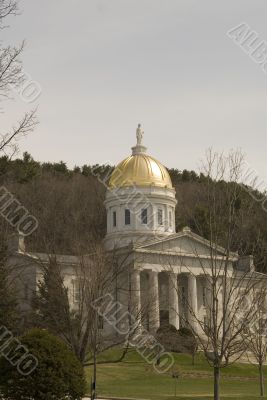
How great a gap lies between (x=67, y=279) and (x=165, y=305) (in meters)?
10.7

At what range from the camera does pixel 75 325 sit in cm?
2881

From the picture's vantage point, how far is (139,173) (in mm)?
69688

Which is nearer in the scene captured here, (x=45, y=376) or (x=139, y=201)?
(x=45, y=376)

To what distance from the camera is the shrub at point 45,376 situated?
18234mm

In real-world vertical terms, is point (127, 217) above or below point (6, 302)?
above

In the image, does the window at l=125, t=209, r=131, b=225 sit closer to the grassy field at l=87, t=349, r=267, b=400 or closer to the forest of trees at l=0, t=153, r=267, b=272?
the forest of trees at l=0, t=153, r=267, b=272

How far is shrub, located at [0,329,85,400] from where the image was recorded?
18.2 meters

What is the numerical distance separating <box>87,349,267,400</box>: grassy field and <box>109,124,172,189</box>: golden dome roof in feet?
69.0

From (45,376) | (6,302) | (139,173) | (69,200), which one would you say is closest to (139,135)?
(139,173)

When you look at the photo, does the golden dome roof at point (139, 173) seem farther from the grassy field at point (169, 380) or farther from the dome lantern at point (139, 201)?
the grassy field at point (169, 380)

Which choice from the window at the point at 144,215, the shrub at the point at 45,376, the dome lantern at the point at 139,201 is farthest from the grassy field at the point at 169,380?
Answer: the window at the point at 144,215

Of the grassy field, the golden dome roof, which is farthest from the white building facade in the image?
the grassy field

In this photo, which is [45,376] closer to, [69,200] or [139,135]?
[139,135]

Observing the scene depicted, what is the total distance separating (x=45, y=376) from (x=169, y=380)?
82.1 ft
